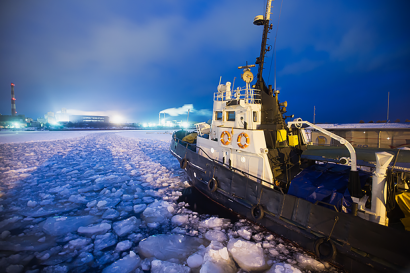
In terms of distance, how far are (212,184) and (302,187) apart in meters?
2.69

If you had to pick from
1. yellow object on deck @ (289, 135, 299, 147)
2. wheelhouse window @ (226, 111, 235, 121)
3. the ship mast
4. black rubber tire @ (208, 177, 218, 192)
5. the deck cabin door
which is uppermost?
the ship mast

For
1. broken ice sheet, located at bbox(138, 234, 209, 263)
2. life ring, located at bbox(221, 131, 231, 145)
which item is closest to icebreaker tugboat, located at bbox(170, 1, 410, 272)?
life ring, located at bbox(221, 131, 231, 145)

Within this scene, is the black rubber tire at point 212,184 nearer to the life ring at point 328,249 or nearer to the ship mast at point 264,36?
the life ring at point 328,249

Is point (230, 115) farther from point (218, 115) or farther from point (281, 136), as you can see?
point (281, 136)

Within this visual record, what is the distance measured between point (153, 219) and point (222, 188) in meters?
2.24

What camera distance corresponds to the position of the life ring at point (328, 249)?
3.05 metres

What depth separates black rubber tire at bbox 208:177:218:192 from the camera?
538cm

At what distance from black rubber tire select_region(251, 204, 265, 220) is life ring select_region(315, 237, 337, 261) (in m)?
1.20

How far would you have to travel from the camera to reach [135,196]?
236 inches

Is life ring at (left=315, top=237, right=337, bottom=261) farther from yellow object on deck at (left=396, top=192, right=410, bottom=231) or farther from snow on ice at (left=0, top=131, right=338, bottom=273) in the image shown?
yellow object on deck at (left=396, top=192, right=410, bottom=231)

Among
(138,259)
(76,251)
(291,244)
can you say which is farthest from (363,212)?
(76,251)

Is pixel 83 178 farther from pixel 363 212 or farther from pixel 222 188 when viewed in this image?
pixel 363 212

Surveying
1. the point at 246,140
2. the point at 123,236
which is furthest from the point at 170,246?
the point at 246,140

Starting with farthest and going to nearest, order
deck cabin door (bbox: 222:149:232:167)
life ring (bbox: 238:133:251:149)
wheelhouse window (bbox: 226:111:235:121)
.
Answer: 1. wheelhouse window (bbox: 226:111:235:121)
2. deck cabin door (bbox: 222:149:232:167)
3. life ring (bbox: 238:133:251:149)
